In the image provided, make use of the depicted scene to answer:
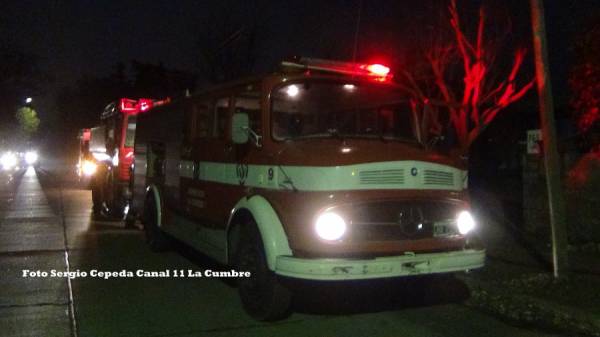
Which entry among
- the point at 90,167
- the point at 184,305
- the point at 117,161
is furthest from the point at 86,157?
the point at 184,305

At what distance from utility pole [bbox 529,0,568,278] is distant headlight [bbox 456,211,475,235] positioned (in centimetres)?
149

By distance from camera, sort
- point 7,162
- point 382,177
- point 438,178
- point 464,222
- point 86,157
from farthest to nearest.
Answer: point 7,162 < point 86,157 < point 464,222 < point 438,178 < point 382,177

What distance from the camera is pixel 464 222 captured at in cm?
645

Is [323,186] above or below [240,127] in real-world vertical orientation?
below

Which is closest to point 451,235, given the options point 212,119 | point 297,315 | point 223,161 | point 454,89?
point 297,315

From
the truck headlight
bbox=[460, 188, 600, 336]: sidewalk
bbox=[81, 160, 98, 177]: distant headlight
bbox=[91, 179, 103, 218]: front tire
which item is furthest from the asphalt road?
bbox=[81, 160, 98, 177]: distant headlight

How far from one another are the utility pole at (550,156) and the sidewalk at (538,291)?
0.33 m

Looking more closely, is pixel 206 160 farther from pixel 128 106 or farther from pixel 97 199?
pixel 97 199

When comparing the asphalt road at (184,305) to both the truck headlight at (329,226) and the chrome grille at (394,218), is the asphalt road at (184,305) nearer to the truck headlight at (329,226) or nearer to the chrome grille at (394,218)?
the truck headlight at (329,226)

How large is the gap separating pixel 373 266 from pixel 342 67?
7.94ft

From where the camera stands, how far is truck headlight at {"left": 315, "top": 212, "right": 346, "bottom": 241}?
571cm

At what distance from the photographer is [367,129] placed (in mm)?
6762

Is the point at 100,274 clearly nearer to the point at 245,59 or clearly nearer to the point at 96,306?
the point at 96,306

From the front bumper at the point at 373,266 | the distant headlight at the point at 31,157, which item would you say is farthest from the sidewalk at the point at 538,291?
the distant headlight at the point at 31,157
